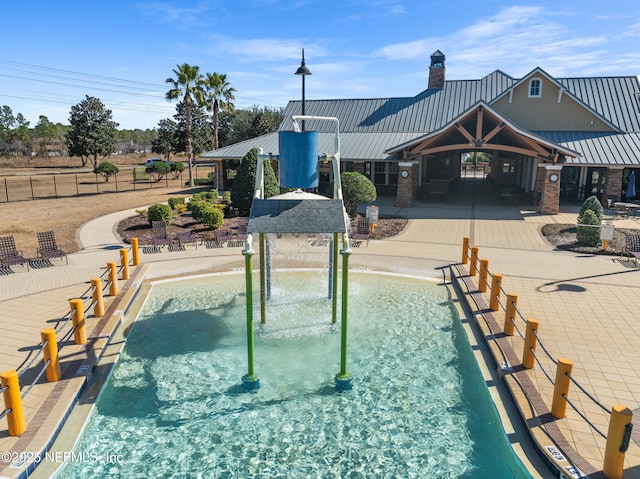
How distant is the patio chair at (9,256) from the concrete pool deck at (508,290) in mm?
411

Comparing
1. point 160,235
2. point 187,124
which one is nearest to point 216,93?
point 187,124

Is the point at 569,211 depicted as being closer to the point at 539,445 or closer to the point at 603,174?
the point at 603,174

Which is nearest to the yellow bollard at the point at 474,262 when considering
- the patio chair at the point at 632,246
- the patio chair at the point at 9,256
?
the patio chair at the point at 632,246

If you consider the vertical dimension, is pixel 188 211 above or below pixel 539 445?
above

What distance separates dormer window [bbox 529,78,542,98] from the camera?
28.5 m

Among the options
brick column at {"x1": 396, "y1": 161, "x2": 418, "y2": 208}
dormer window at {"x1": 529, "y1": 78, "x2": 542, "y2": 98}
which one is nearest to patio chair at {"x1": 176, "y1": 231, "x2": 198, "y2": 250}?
brick column at {"x1": 396, "y1": 161, "x2": 418, "y2": 208}

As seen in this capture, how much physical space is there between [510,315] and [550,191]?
16.4 metres

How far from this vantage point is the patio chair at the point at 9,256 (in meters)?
14.8

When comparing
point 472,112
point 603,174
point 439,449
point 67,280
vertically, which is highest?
point 472,112

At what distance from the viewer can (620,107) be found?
29.5 meters

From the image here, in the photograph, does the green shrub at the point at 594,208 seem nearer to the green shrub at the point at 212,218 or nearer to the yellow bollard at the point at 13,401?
the green shrub at the point at 212,218

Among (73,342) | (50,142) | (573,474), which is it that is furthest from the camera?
(50,142)

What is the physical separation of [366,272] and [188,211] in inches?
514

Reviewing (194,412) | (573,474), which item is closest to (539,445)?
(573,474)
